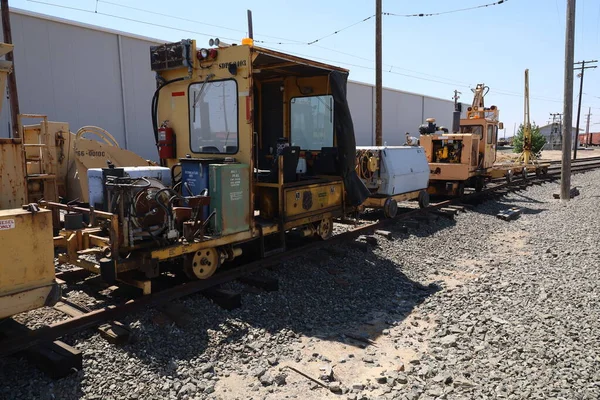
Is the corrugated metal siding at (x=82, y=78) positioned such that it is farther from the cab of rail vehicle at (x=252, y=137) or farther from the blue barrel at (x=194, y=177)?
the blue barrel at (x=194, y=177)

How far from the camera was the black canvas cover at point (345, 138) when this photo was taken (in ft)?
22.9

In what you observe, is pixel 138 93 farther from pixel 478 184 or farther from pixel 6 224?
pixel 6 224

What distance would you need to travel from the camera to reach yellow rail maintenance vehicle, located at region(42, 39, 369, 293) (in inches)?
194

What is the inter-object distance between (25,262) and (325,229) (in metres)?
4.84

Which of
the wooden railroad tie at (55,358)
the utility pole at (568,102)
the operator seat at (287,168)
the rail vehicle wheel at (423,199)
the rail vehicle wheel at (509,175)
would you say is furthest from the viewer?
the rail vehicle wheel at (509,175)

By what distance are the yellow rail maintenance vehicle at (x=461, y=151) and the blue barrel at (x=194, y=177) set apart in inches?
376

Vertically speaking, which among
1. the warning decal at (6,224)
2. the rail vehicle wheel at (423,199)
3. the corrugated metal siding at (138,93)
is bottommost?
the rail vehicle wheel at (423,199)

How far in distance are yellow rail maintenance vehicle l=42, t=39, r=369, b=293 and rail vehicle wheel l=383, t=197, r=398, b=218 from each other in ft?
7.25

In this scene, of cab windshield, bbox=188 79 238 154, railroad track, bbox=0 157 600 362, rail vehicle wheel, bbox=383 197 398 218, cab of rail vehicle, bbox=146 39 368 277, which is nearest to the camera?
railroad track, bbox=0 157 600 362

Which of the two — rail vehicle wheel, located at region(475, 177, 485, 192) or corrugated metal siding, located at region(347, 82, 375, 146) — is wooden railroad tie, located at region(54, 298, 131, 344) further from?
corrugated metal siding, located at region(347, 82, 375, 146)

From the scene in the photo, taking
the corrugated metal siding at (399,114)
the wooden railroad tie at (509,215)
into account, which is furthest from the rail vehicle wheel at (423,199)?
the corrugated metal siding at (399,114)

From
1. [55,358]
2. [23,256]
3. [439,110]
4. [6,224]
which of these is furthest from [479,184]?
[439,110]

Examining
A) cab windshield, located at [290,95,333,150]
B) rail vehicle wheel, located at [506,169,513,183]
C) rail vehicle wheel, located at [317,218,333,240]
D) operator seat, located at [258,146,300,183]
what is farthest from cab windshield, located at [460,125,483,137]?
operator seat, located at [258,146,300,183]

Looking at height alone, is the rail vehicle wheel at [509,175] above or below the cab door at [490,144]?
below
